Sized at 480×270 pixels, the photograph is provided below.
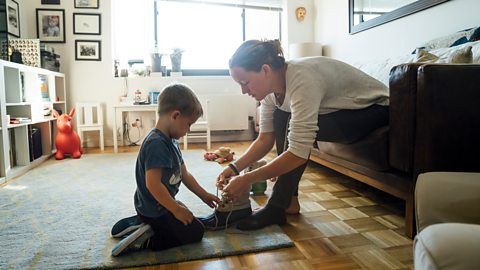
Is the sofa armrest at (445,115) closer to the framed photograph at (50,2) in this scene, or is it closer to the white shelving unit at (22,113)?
the white shelving unit at (22,113)

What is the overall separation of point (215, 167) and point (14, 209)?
4.58ft

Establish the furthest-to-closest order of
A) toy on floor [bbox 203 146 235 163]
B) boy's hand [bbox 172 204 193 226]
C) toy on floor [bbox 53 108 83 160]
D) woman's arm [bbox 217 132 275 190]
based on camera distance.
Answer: toy on floor [bbox 53 108 83 160] < toy on floor [bbox 203 146 235 163] < woman's arm [bbox 217 132 275 190] < boy's hand [bbox 172 204 193 226]

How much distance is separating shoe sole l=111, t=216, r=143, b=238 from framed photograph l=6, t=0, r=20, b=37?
2.79 metres

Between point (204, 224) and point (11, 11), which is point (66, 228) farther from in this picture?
point (11, 11)

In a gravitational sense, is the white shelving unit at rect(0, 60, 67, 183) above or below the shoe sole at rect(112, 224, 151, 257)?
above

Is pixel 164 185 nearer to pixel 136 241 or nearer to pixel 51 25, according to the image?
pixel 136 241

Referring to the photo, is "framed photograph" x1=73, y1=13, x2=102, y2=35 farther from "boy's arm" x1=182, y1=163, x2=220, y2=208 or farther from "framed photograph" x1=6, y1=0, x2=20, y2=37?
"boy's arm" x1=182, y1=163, x2=220, y2=208

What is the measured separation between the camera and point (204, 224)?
1423 millimetres

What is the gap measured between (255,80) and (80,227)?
94 centimetres

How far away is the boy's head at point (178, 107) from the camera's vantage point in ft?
4.12

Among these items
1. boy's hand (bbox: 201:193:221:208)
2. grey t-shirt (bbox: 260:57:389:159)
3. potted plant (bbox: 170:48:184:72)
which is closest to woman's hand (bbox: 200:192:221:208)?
boy's hand (bbox: 201:193:221:208)

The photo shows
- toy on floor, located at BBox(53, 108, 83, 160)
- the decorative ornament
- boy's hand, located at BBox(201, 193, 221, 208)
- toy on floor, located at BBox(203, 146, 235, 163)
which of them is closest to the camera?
boy's hand, located at BBox(201, 193, 221, 208)

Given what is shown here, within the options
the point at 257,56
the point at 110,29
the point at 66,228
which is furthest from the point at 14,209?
the point at 110,29

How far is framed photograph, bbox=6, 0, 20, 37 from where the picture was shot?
3.25m
